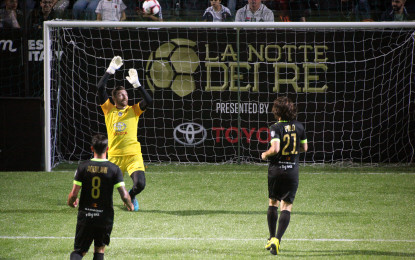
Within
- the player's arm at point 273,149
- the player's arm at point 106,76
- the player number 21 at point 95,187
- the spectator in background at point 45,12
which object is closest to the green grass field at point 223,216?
the player's arm at point 273,149

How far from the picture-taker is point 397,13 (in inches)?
555

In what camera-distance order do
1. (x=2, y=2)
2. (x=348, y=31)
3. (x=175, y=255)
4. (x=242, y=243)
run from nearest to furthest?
(x=175, y=255) → (x=242, y=243) → (x=348, y=31) → (x=2, y=2)

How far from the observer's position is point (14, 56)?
1388cm

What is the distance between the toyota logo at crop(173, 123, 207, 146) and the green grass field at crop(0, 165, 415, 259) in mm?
1045

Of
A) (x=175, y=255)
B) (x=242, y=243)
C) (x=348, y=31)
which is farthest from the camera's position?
(x=348, y=31)

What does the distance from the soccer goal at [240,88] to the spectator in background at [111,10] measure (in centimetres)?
57

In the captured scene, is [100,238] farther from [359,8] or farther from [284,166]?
[359,8]

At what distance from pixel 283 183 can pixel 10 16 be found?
362 inches

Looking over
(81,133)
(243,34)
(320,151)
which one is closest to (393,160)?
(320,151)

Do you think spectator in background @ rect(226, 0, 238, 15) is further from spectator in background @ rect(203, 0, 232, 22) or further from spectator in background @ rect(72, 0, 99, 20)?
spectator in background @ rect(72, 0, 99, 20)

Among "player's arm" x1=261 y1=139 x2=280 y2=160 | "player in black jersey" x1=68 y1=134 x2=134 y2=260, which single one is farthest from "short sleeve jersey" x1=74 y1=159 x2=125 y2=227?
"player's arm" x1=261 y1=139 x2=280 y2=160

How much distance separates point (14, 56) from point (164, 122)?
3577 millimetres

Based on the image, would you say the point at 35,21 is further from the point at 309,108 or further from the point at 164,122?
the point at 309,108

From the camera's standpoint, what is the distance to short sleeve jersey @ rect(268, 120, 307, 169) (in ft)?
23.6
